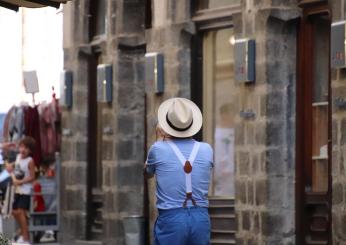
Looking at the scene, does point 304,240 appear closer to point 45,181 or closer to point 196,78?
point 196,78

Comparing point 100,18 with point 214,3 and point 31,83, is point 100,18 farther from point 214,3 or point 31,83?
point 214,3

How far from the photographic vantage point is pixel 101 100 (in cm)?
1828

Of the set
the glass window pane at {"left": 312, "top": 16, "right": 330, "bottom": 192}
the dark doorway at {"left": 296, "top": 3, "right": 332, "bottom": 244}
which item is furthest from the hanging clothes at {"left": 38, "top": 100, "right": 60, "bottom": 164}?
the glass window pane at {"left": 312, "top": 16, "right": 330, "bottom": 192}

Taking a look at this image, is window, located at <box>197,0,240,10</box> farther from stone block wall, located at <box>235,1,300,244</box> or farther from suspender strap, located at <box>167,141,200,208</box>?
suspender strap, located at <box>167,141,200,208</box>

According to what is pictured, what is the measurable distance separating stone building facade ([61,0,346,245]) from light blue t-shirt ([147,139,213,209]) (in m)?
3.64

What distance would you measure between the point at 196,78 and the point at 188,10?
35.3 inches

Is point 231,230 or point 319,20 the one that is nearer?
point 319,20

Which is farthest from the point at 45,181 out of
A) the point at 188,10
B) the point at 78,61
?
the point at 188,10

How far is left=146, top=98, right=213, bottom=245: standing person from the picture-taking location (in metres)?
9.28

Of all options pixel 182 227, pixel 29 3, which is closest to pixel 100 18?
pixel 29 3

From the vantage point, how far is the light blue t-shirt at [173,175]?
9367mm

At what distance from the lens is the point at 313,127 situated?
45.8 feet

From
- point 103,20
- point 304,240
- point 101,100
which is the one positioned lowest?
point 304,240

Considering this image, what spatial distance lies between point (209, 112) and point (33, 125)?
529 centimetres
